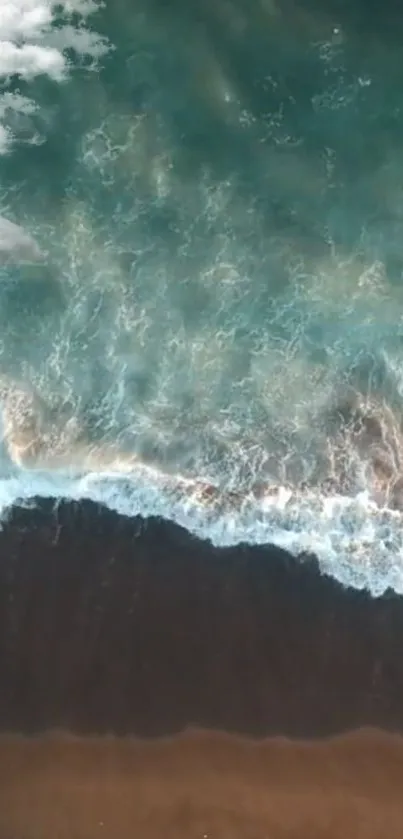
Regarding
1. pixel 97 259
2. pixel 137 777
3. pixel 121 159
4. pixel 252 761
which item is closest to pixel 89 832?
pixel 137 777

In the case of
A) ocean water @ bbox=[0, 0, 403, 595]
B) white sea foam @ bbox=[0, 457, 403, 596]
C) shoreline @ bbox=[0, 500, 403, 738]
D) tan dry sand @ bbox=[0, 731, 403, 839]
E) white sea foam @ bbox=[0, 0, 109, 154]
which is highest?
white sea foam @ bbox=[0, 0, 109, 154]

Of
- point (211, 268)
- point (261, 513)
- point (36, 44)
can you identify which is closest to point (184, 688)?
point (261, 513)

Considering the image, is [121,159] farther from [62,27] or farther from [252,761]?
[252,761]

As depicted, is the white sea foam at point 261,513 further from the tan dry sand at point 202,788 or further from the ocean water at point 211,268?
the tan dry sand at point 202,788

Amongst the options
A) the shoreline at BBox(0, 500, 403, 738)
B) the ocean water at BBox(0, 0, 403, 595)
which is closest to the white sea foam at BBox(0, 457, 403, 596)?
the ocean water at BBox(0, 0, 403, 595)

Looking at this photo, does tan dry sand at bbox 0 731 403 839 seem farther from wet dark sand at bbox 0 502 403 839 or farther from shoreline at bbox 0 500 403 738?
shoreline at bbox 0 500 403 738

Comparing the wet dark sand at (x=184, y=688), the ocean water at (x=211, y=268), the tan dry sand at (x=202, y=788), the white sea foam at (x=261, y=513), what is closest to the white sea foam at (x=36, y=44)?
the ocean water at (x=211, y=268)
